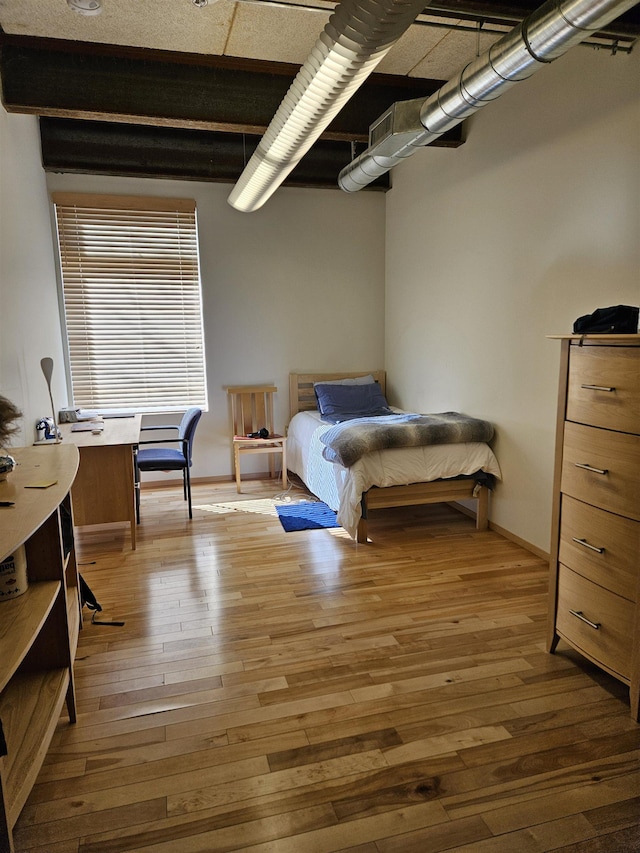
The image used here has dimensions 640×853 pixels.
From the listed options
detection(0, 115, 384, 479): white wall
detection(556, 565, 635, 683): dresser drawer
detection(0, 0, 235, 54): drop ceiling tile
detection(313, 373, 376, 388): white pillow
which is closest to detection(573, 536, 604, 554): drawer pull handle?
detection(556, 565, 635, 683): dresser drawer

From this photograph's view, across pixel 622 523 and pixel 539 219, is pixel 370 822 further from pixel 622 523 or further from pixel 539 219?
pixel 539 219

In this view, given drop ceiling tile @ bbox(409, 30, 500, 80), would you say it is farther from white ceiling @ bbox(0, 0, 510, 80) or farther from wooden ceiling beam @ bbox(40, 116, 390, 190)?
wooden ceiling beam @ bbox(40, 116, 390, 190)

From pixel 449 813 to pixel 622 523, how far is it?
1.13 m

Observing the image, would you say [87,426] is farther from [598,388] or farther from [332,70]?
[598,388]

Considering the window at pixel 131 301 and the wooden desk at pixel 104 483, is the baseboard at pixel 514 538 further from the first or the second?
the window at pixel 131 301

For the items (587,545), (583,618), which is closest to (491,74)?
(587,545)

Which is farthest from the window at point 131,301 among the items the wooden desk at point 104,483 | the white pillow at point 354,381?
the wooden desk at point 104,483

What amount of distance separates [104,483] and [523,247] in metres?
3.08

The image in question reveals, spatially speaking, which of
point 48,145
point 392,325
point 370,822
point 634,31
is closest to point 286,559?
point 370,822

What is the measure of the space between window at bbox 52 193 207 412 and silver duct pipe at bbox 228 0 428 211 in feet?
5.51

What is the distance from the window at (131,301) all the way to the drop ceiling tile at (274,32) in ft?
6.50

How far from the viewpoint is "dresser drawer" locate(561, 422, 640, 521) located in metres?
1.92

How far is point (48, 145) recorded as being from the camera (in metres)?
4.34

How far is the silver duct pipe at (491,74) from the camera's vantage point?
80.8 inches
